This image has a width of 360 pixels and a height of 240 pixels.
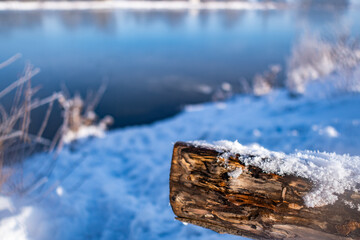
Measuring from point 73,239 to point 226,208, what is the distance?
187 centimetres

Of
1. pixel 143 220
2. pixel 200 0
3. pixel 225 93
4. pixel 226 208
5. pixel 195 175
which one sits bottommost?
pixel 225 93

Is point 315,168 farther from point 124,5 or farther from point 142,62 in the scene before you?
point 124,5

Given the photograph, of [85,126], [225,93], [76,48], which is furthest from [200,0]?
[85,126]

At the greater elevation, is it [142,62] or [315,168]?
[315,168]

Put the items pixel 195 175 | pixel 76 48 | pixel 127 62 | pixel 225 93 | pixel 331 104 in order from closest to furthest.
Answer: pixel 195 175
pixel 331 104
pixel 225 93
pixel 127 62
pixel 76 48

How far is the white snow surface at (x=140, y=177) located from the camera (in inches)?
81.0

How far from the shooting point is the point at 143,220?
2.54 metres

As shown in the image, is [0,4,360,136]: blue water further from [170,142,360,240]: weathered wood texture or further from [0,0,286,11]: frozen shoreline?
[0,0,286,11]: frozen shoreline

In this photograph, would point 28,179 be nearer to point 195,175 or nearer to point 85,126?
point 195,175

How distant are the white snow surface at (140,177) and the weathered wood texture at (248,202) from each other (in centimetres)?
8

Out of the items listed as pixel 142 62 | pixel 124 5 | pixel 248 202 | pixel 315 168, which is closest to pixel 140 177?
pixel 248 202

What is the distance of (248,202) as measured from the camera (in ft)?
3.90

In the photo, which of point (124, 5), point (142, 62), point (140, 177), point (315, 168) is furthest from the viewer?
point (124, 5)

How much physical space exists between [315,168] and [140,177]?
9.56 feet
